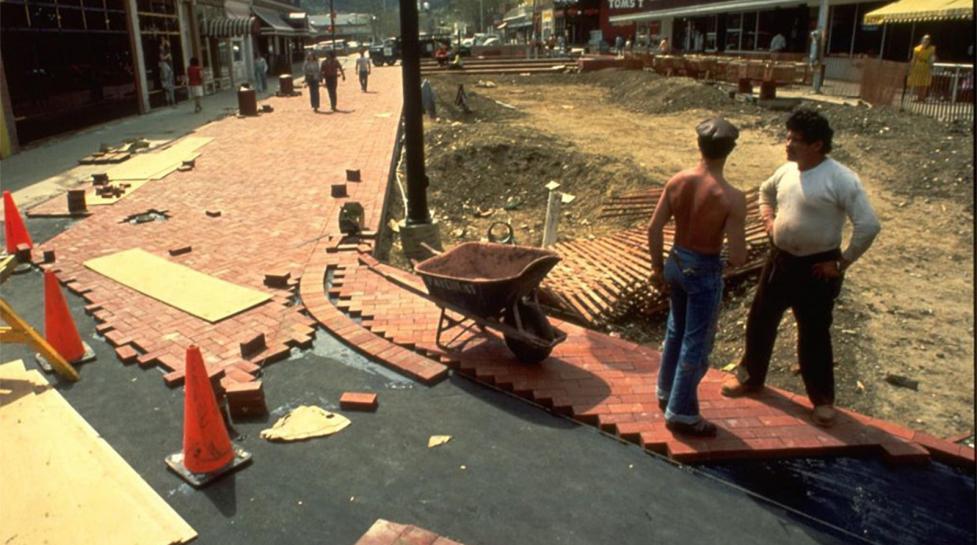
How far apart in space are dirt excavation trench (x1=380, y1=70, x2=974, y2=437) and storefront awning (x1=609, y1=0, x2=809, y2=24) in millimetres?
8922

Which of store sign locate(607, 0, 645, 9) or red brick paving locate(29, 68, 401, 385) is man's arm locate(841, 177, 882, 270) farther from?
store sign locate(607, 0, 645, 9)

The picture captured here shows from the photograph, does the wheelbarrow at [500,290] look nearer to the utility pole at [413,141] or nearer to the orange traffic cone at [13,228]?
the utility pole at [413,141]

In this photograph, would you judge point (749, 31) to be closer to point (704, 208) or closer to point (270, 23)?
point (270, 23)

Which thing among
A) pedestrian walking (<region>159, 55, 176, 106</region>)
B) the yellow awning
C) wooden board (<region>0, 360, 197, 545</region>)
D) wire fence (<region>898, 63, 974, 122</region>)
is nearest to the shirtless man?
wooden board (<region>0, 360, 197, 545</region>)

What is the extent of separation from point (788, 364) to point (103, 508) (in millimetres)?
5066

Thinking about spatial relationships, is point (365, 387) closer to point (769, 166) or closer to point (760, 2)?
point (769, 166)

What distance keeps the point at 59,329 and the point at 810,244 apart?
17.6 ft

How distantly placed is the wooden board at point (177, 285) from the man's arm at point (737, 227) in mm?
4265

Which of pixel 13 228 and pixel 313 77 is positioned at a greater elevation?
pixel 313 77

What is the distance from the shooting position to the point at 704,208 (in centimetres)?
377

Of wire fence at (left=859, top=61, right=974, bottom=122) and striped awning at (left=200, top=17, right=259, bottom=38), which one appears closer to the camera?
wire fence at (left=859, top=61, right=974, bottom=122)

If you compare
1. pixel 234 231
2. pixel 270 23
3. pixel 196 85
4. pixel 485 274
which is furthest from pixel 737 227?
pixel 270 23

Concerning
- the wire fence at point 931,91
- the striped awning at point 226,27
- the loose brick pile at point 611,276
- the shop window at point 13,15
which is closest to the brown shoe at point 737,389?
the loose brick pile at point 611,276

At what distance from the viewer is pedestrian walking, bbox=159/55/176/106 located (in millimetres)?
23250
